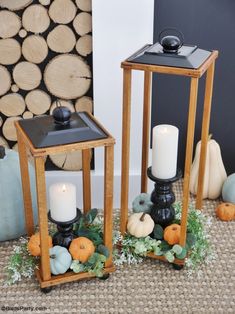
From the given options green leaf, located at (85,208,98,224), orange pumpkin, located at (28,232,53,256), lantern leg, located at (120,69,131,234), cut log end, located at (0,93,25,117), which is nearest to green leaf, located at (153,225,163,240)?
lantern leg, located at (120,69,131,234)

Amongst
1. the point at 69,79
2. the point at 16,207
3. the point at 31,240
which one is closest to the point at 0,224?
the point at 16,207

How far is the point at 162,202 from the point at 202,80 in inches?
27.2

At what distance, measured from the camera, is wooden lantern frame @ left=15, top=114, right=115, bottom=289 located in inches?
55.5

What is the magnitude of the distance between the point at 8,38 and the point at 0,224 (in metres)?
0.67

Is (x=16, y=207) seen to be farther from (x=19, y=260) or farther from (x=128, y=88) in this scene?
(x=128, y=88)

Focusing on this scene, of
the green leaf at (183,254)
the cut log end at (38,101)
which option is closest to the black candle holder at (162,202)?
the green leaf at (183,254)

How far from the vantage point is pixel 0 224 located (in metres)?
1.79

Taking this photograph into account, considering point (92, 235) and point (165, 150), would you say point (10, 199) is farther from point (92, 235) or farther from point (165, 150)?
point (165, 150)

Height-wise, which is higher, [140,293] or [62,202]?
[62,202]

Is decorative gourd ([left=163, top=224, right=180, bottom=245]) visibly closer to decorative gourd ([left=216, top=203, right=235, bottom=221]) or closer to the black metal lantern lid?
decorative gourd ([left=216, top=203, right=235, bottom=221])

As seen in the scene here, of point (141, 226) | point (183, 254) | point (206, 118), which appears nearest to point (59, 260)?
point (141, 226)

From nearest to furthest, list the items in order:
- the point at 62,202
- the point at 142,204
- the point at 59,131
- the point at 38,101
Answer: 1. the point at 59,131
2. the point at 62,202
3. the point at 142,204
4. the point at 38,101

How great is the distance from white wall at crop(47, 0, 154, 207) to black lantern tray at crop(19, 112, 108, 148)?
0.41m

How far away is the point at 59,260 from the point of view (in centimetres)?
156
